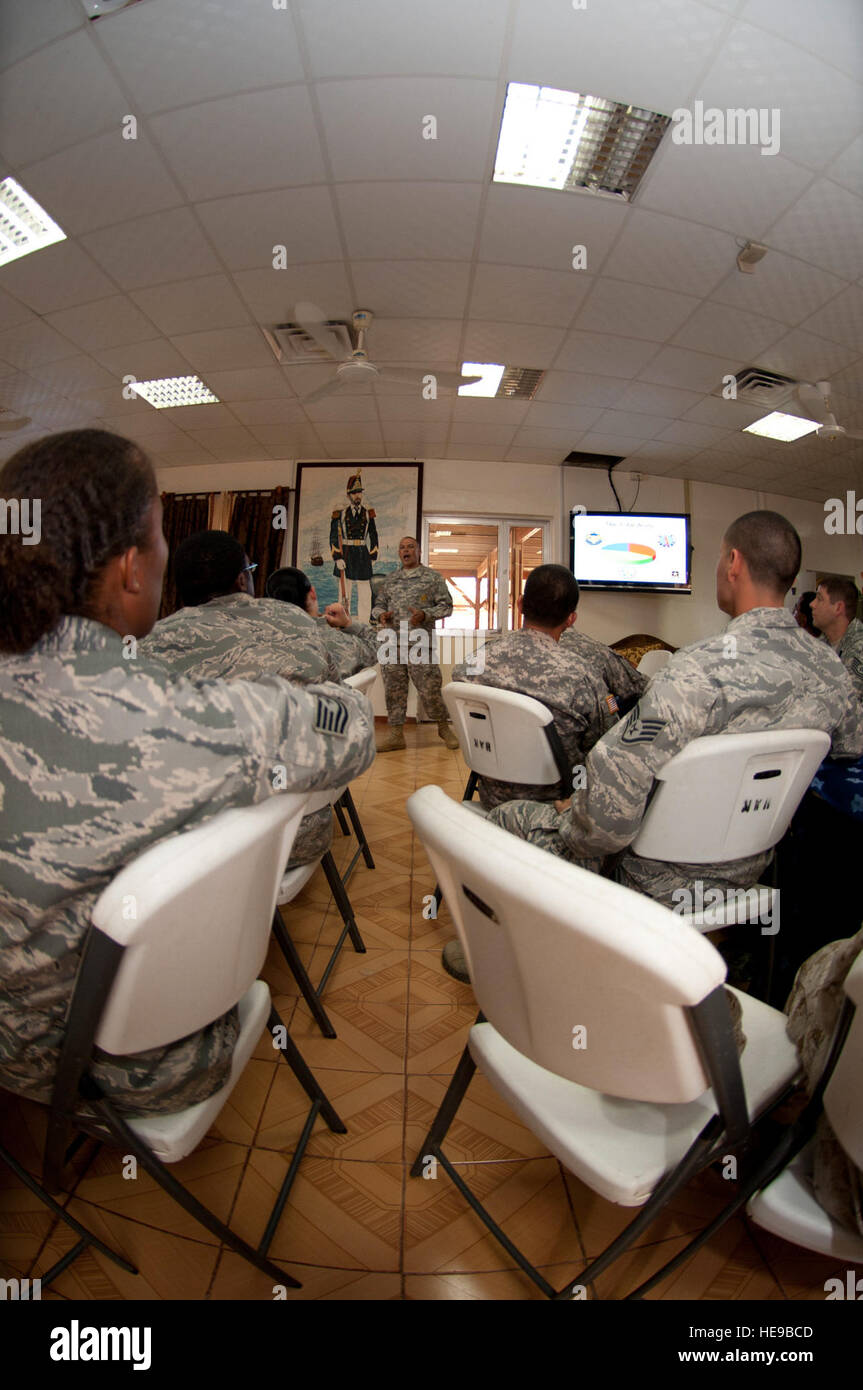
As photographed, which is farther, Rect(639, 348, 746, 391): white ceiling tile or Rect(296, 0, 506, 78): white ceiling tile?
Rect(639, 348, 746, 391): white ceiling tile

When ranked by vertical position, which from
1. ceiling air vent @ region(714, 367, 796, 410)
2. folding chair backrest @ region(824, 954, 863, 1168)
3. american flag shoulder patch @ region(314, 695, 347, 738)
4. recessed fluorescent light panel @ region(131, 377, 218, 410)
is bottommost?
folding chair backrest @ region(824, 954, 863, 1168)

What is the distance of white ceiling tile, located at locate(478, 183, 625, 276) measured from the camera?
8.13 feet

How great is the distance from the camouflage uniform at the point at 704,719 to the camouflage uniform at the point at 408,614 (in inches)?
149

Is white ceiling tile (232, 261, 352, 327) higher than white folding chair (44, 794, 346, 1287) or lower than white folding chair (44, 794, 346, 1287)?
higher

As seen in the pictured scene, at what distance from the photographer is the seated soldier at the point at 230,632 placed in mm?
1412

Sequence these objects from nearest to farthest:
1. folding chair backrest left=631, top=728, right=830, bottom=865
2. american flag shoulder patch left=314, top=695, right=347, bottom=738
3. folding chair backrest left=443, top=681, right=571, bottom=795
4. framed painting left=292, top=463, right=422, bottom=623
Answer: american flag shoulder patch left=314, top=695, right=347, bottom=738 → folding chair backrest left=631, top=728, right=830, bottom=865 → folding chair backrest left=443, top=681, right=571, bottom=795 → framed painting left=292, top=463, right=422, bottom=623

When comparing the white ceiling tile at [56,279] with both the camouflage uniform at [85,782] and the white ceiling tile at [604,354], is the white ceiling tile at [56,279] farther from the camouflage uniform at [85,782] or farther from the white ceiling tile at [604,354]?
the camouflage uniform at [85,782]

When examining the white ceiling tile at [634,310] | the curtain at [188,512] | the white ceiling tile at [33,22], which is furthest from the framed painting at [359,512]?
the white ceiling tile at [33,22]

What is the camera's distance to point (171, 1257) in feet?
2.69

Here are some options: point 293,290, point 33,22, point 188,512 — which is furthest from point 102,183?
point 188,512

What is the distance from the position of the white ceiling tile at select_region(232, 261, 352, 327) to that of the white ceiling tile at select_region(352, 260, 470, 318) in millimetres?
88

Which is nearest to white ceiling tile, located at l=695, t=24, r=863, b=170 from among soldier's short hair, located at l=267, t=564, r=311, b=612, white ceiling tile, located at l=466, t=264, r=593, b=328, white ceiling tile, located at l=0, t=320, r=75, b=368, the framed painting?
white ceiling tile, located at l=466, t=264, r=593, b=328

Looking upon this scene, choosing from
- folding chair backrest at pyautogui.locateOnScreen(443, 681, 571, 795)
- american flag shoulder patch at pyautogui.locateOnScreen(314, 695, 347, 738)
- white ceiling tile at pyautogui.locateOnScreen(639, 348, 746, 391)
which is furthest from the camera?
white ceiling tile at pyautogui.locateOnScreen(639, 348, 746, 391)

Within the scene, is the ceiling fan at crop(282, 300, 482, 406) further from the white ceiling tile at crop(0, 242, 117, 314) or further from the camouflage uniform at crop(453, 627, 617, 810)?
the camouflage uniform at crop(453, 627, 617, 810)
